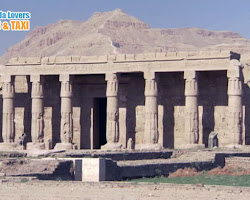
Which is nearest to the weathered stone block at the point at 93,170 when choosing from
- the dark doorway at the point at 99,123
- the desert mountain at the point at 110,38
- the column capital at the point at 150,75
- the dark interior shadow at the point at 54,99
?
the column capital at the point at 150,75

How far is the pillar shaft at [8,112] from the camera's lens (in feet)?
Answer: 132

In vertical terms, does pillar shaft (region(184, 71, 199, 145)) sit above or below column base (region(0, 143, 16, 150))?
above

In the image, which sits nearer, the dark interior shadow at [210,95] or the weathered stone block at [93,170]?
the weathered stone block at [93,170]

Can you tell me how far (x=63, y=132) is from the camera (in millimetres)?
39000

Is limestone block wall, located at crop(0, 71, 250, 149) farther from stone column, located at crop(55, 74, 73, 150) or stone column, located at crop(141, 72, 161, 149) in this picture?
stone column, located at crop(55, 74, 73, 150)

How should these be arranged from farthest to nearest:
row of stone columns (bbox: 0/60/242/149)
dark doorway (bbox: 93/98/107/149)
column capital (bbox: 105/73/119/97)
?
dark doorway (bbox: 93/98/107/149) < column capital (bbox: 105/73/119/97) < row of stone columns (bbox: 0/60/242/149)

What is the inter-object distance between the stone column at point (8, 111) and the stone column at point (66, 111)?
2.88 meters

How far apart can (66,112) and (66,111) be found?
0.05 meters

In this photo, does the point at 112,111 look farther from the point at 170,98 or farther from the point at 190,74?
the point at 190,74

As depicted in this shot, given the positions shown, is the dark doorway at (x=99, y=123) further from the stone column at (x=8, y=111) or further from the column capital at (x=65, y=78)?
the stone column at (x=8, y=111)

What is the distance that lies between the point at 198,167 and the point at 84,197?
8955 millimetres

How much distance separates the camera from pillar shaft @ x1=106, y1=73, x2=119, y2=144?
37.9m

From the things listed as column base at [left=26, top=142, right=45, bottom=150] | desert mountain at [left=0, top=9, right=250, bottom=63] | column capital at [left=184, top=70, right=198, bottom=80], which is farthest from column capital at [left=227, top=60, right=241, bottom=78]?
desert mountain at [left=0, top=9, right=250, bottom=63]

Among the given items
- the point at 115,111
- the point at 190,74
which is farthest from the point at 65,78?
the point at 190,74
